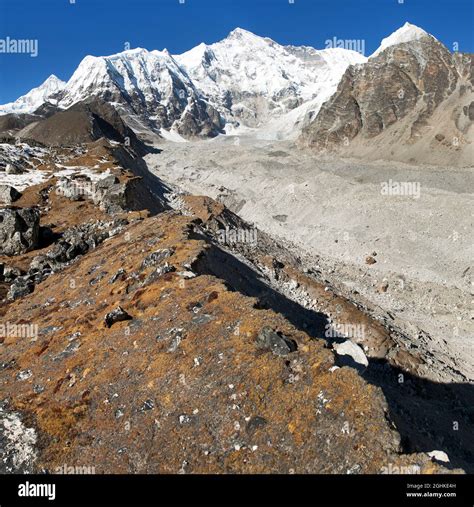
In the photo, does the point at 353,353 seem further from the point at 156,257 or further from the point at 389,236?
the point at 389,236

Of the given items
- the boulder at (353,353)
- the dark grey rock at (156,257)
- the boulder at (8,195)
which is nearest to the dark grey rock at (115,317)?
the dark grey rock at (156,257)

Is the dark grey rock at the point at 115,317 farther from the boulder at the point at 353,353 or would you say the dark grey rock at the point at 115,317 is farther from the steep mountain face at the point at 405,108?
the steep mountain face at the point at 405,108

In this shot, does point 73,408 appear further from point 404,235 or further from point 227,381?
point 404,235

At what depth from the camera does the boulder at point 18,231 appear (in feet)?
94.6

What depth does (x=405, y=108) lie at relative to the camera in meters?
112

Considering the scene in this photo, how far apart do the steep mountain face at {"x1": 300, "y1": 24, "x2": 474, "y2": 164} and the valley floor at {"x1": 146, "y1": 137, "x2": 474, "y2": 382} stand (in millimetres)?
15021

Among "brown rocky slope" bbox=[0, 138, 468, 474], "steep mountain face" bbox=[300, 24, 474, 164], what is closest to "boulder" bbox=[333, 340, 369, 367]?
"brown rocky slope" bbox=[0, 138, 468, 474]

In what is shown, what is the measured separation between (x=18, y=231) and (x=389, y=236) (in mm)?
37759

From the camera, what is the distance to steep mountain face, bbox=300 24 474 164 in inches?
3713

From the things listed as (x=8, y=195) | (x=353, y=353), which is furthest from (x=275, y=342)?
(x=8, y=195)

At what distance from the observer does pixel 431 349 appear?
30406 mm

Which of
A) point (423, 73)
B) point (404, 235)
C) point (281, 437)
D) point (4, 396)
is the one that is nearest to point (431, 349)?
Answer: point (404, 235)

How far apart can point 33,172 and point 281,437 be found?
54153 mm

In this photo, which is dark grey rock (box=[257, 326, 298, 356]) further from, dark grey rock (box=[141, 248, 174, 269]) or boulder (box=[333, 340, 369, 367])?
dark grey rock (box=[141, 248, 174, 269])
